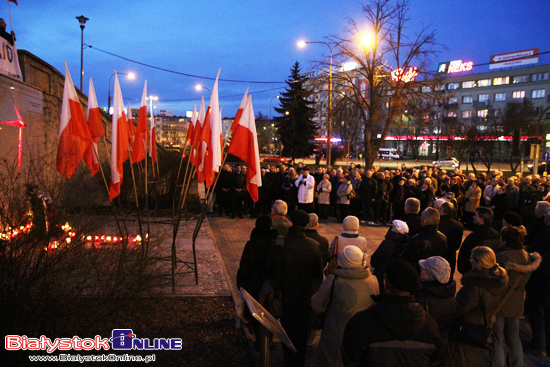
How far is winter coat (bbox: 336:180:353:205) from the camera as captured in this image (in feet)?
48.5

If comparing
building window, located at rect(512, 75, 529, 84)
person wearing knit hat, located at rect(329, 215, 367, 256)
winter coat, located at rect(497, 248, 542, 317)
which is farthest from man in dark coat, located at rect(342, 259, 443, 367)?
building window, located at rect(512, 75, 529, 84)

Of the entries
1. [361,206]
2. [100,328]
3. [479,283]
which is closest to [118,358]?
[100,328]

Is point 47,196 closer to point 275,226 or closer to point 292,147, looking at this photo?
point 275,226

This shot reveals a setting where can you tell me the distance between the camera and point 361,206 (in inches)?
619

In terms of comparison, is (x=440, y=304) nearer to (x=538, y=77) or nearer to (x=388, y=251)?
(x=388, y=251)

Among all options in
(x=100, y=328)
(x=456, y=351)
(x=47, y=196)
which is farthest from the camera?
(x=47, y=196)

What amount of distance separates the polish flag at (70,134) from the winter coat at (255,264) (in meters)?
3.35

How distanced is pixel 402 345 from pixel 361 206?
13.2 m

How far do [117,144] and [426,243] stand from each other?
4753 mm

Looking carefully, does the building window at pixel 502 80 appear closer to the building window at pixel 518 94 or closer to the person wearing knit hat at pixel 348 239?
the building window at pixel 518 94

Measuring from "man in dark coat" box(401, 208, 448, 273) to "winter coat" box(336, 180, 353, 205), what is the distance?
355 inches

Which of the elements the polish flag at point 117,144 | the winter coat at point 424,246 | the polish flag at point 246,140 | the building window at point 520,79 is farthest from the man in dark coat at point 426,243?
the building window at point 520,79

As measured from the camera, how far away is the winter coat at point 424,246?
17.2 feet

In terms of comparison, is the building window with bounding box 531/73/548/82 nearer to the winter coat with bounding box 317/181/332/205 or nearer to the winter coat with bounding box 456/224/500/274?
the winter coat with bounding box 317/181/332/205
